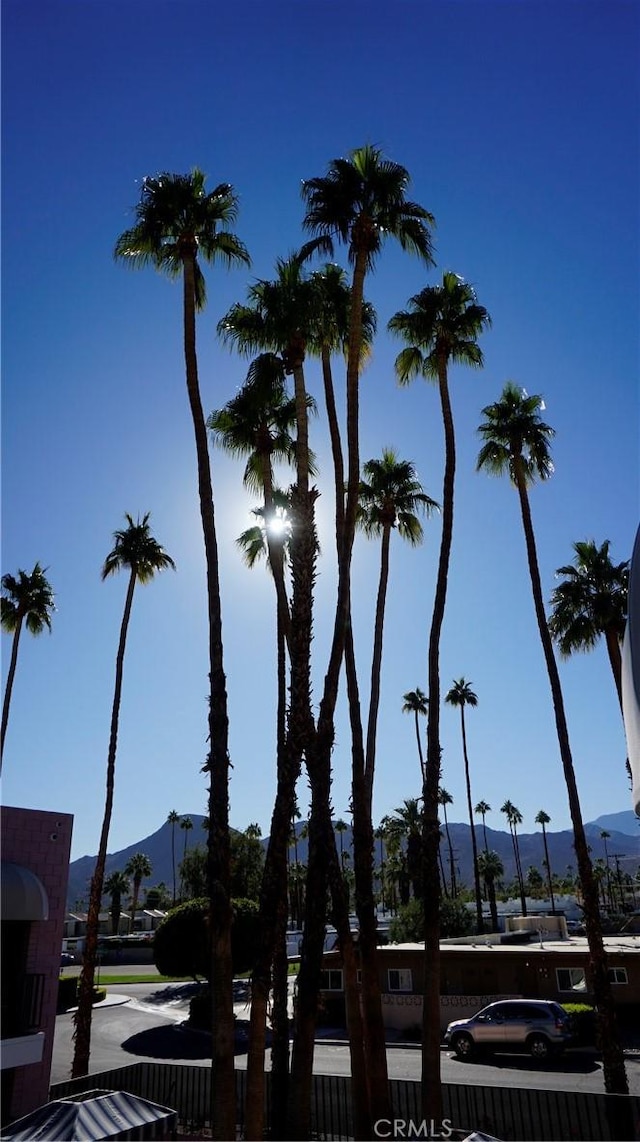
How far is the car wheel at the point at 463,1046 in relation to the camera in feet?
87.7

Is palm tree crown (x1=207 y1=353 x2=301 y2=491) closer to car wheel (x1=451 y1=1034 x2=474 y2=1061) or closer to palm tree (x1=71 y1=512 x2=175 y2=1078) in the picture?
palm tree (x1=71 y1=512 x2=175 y2=1078)

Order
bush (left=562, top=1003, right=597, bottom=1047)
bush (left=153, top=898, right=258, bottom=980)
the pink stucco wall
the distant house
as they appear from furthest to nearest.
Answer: bush (left=153, top=898, right=258, bottom=980)
the distant house
bush (left=562, top=1003, right=597, bottom=1047)
the pink stucco wall

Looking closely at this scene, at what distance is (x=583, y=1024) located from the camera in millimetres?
28703

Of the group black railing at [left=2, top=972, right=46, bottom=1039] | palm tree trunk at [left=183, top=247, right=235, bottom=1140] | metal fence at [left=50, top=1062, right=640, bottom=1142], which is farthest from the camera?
black railing at [left=2, top=972, right=46, bottom=1039]

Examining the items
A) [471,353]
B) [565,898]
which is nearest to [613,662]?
[471,353]

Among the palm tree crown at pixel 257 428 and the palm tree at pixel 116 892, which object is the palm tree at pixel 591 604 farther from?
the palm tree at pixel 116 892

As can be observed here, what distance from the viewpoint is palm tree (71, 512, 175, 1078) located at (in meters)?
22.1

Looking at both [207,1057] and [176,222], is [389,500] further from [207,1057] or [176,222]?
[207,1057]

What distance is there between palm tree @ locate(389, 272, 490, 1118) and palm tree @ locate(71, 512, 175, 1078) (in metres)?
11.6

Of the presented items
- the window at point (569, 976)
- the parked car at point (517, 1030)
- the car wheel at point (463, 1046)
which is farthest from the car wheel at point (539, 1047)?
the window at point (569, 976)

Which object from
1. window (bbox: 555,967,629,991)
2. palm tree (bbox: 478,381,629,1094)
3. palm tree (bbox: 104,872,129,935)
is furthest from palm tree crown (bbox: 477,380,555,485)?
palm tree (bbox: 104,872,129,935)

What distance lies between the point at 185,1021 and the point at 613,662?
2455 centimetres

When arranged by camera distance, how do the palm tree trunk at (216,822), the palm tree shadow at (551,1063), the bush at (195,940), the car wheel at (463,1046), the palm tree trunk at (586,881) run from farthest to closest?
the bush at (195,940)
the car wheel at (463,1046)
the palm tree shadow at (551,1063)
the palm tree trunk at (586,881)
the palm tree trunk at (216,822)

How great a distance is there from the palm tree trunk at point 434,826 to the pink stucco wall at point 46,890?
25.1 ft
